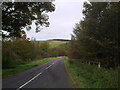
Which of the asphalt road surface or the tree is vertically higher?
the tree

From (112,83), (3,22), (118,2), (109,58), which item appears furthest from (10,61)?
(112,83)

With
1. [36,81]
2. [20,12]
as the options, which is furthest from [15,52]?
[36,81]

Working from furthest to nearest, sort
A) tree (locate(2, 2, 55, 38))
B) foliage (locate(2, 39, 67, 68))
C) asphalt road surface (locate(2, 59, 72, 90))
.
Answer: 1. foliage (locate(2, 39, 67, 68))
2. tree (locate(2, 2, 55, 38))
3. asphalt road surface (locate(2, 59, 72, 90))

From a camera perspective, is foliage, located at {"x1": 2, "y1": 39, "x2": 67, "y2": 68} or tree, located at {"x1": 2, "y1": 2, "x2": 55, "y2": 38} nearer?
tree, located at {"x1": 2, "y1": 2, "x2": 55, "y2": 38}

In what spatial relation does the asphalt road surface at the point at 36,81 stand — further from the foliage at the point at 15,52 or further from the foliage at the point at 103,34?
the foliage at the point at 103,34

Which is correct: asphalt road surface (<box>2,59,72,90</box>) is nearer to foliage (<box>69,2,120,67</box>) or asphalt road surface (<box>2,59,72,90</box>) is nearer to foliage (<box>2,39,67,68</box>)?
foliage (<box>2,39,67,68</box>)

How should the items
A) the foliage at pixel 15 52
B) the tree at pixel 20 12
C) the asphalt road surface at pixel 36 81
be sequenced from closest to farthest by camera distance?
1. the asphalt road surface at pixel 36 81
2. the tree at pixel 20 12
3. the foliage at pixel 15 52

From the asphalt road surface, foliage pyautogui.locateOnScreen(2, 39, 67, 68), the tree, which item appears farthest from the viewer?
foliage pyautogui.locateOnScreen(2, 39, 67, 68)

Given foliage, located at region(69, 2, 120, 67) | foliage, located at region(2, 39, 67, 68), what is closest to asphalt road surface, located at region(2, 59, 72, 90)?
foliage, located at region(2, 39, 67, 68)

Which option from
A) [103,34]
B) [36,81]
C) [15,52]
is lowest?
[36,81]

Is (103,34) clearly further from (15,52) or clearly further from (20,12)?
(15,52)

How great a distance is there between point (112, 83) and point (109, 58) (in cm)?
1192

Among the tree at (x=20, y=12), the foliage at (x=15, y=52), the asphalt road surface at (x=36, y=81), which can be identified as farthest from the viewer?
the foliage at (x=15, y=52)

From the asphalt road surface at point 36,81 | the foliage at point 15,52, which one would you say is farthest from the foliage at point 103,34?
the asphalt road surface at point 36,81
